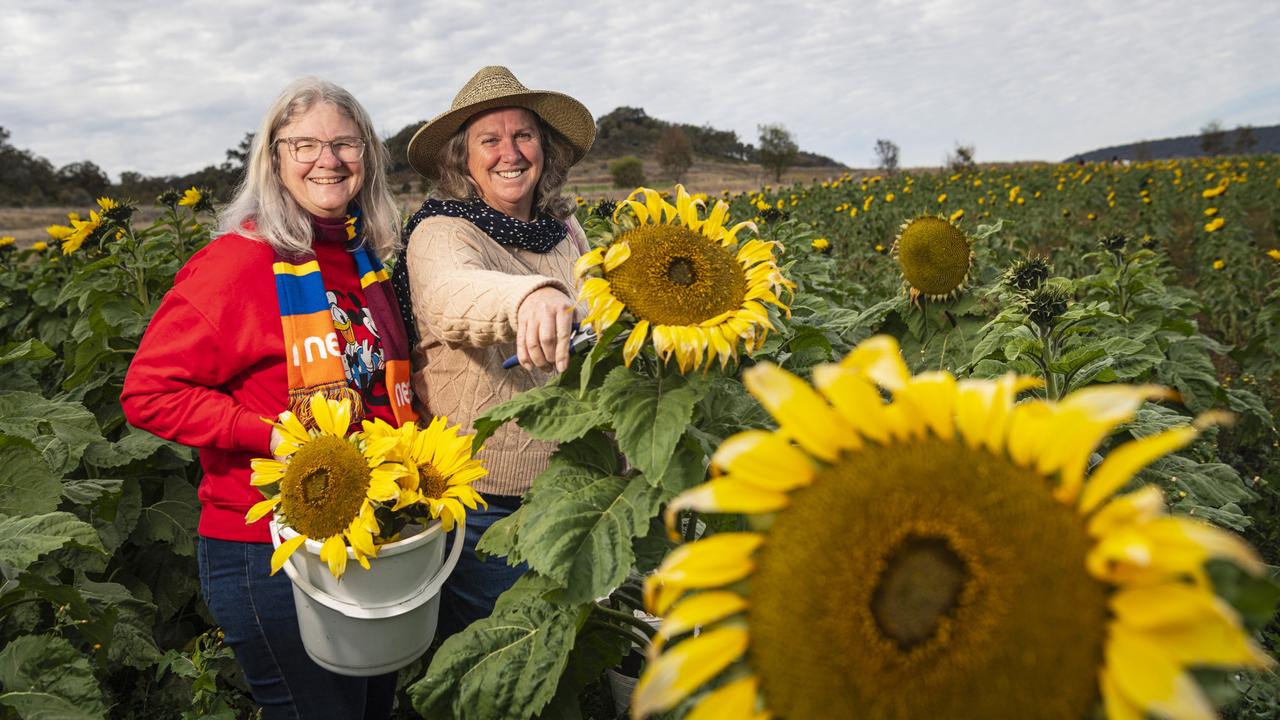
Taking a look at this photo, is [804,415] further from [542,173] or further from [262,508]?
[542,173]

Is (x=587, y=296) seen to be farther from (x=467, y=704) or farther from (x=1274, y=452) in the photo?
(x=1274, y=452)

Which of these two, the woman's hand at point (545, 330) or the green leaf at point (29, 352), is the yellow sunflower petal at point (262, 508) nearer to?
the woman's hand at point (545, 330)

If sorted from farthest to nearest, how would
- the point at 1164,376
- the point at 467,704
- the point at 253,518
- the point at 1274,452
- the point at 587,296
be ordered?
the point at 1274,452
the point at 1164,376
the point at 253,518
the point at 467,704
the point at 587,296

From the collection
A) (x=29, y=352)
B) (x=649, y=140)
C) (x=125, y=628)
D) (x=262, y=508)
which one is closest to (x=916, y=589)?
(x=262, y=508)

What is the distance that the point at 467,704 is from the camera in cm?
175

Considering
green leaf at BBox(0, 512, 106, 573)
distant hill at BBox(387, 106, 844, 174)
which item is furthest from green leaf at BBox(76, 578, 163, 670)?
distant hill at BBox(387, 106, 844, 174)

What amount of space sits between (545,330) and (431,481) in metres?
0.60

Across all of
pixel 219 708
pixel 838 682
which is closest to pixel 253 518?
pixel 219 708

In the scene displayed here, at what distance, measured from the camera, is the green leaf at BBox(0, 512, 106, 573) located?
1.79 meters

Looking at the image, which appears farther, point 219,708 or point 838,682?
point 219,708

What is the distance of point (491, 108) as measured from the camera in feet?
9.45

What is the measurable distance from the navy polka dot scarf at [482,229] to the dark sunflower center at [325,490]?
977mm

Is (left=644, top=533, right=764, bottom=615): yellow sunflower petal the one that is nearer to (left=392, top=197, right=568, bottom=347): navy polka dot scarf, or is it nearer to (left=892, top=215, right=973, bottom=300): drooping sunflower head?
(left=392, top=197, right=568, bottom=347): navy polka dot scarf

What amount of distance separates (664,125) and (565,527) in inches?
1916
